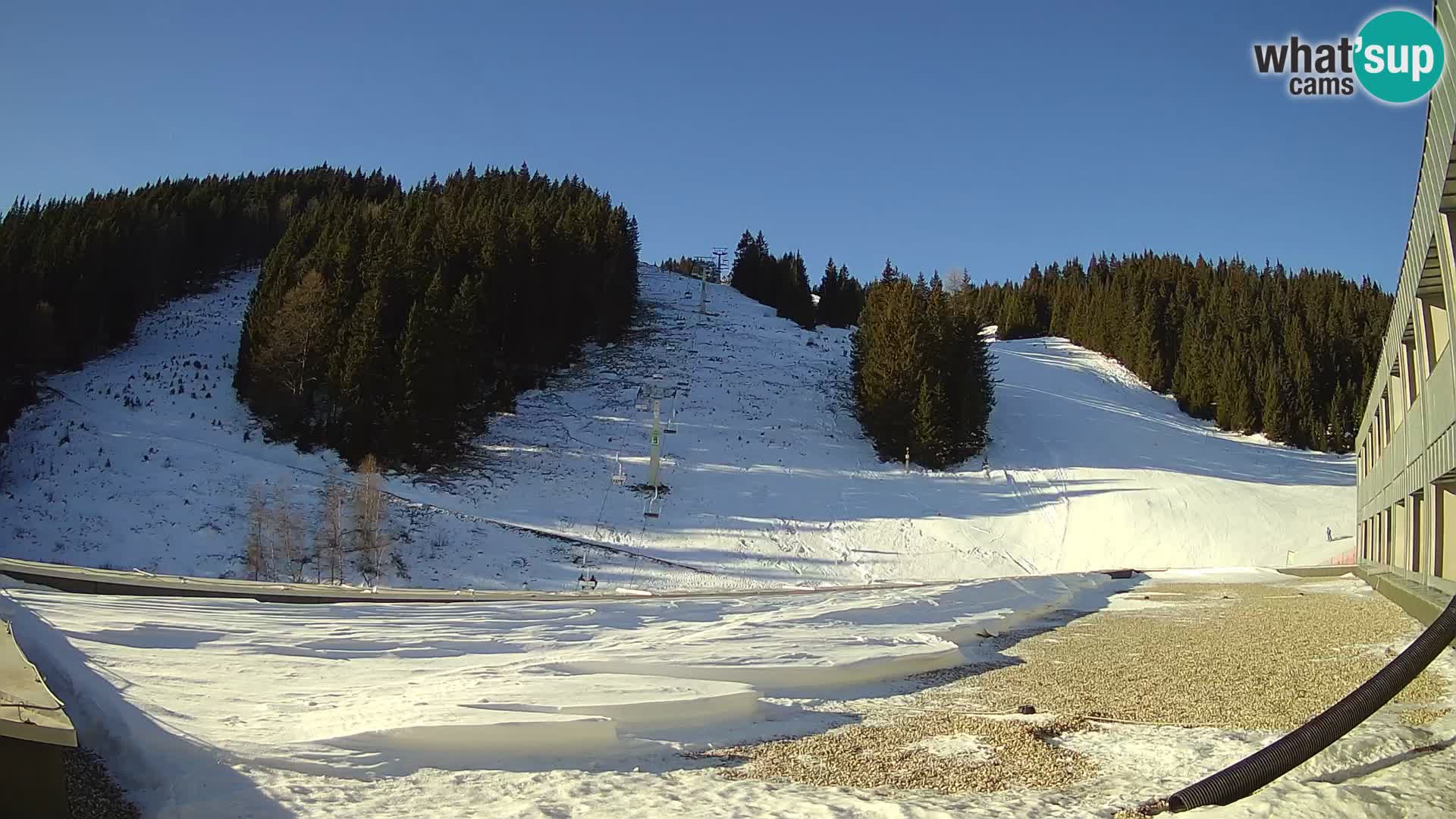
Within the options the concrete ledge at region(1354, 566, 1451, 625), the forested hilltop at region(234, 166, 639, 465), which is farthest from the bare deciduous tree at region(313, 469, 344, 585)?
the concrete ledge at region(1354, 566, 1451, 625)

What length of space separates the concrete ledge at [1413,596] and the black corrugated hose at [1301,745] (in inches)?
210

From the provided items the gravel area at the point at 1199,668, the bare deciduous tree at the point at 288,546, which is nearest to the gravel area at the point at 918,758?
the gravel area at the point at 1199,668

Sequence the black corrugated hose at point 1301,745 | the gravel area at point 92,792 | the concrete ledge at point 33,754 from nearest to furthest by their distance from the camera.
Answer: the concrete ledge at point 33,754 < the black corrugated hose at point 1301,745 < the gravel area at point 92,792

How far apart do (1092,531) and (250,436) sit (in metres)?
31.8

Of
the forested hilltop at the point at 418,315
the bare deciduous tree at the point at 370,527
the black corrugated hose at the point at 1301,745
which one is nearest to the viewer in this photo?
the black corrugated hose at the point at 1301,745

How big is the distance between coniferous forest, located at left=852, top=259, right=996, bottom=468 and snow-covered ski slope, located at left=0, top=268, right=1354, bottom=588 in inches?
46.4

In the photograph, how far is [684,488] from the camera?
34500mm

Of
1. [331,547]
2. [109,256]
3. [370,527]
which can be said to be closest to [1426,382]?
[370,527]

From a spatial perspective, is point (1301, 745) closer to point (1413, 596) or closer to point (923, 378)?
point (1413, 596)

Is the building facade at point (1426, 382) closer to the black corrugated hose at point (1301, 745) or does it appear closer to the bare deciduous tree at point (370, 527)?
the black corrugated hose at point (1301, 745)

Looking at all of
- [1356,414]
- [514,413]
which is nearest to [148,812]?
[514,413]

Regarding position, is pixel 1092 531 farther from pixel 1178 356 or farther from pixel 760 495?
pixel 1178 356

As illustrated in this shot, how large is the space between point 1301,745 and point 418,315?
1371 inches

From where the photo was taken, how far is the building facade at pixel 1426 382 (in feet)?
31.0
